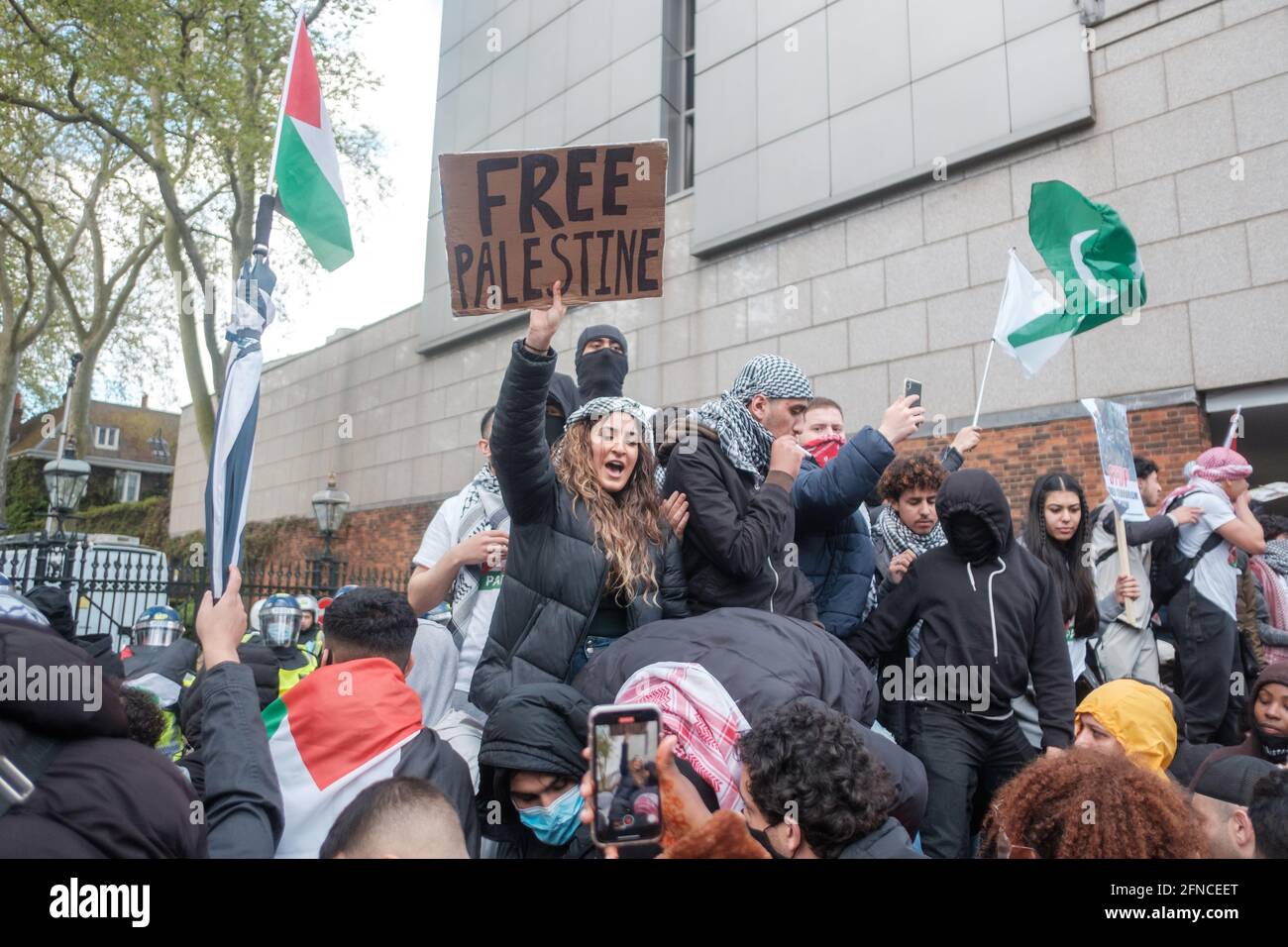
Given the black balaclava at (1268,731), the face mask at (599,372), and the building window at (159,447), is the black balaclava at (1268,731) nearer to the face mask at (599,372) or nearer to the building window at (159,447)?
the face mask at (599,372)

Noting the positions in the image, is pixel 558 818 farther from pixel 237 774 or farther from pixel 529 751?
pixel 237 774


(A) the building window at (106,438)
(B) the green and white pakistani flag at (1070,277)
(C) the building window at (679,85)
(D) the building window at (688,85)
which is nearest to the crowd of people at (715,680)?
(B) the green and white pakistani flag at (1070,277)

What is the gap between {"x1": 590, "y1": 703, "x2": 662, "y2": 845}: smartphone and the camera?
1312mm

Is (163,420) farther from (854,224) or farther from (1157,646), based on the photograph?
(1157,646)

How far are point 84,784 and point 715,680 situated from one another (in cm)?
127

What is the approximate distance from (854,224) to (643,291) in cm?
848

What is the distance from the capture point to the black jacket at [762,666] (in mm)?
2156

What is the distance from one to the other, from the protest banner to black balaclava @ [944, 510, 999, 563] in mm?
1417

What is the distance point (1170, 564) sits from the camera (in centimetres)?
483

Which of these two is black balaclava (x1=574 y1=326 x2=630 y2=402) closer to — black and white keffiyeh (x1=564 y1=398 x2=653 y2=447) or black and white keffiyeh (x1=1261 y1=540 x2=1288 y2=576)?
black and white keffiyeh (x1=564 y1=398 x2=653 y2=447)

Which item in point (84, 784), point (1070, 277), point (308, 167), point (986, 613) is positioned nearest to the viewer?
point (84, 784)

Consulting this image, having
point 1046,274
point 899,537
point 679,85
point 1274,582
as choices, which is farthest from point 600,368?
point 679,85

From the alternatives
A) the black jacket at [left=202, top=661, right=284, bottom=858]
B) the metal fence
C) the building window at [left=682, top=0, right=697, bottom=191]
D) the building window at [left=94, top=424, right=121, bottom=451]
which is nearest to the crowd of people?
the black jacket at [left=202, top=661, right=284, bottom=858]
